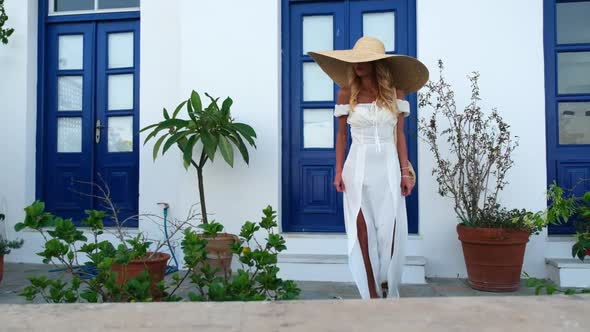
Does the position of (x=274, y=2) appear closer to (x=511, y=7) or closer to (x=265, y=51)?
(x=265, y=51)

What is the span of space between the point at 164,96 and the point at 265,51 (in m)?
1.05

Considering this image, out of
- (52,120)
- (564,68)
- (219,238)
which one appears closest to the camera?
(219,238)

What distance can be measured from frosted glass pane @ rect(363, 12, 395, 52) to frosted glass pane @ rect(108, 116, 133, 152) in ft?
7.88

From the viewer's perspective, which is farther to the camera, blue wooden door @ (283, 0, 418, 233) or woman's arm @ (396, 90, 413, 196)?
blue wooden door @ (283, 0, 418, 233)

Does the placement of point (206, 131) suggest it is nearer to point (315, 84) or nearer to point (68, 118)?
point (315, 84)

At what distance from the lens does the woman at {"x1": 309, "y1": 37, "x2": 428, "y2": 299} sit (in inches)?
102

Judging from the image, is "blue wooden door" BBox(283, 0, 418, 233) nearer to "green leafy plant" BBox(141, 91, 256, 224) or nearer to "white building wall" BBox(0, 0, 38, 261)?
"green leafy plant" BBox(141, 91, 256, 224)

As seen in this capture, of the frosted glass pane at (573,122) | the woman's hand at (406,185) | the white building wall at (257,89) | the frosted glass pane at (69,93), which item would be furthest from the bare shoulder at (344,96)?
the frosted glass pane at (69,93)

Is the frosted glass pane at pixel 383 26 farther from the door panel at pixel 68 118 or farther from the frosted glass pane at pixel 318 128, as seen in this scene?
the door panel at pixel 68 118

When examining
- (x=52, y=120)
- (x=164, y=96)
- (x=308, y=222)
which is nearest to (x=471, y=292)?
(x=308, y=222)

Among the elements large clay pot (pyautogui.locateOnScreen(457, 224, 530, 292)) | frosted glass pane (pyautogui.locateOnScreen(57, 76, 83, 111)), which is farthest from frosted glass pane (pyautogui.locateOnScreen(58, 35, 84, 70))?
large clay pot (pyautogui.locateOnScreen(457, 224, 530, 292))

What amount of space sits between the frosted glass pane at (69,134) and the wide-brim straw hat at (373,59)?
113 inches

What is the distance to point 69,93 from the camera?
455cm

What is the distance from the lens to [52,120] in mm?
4539
